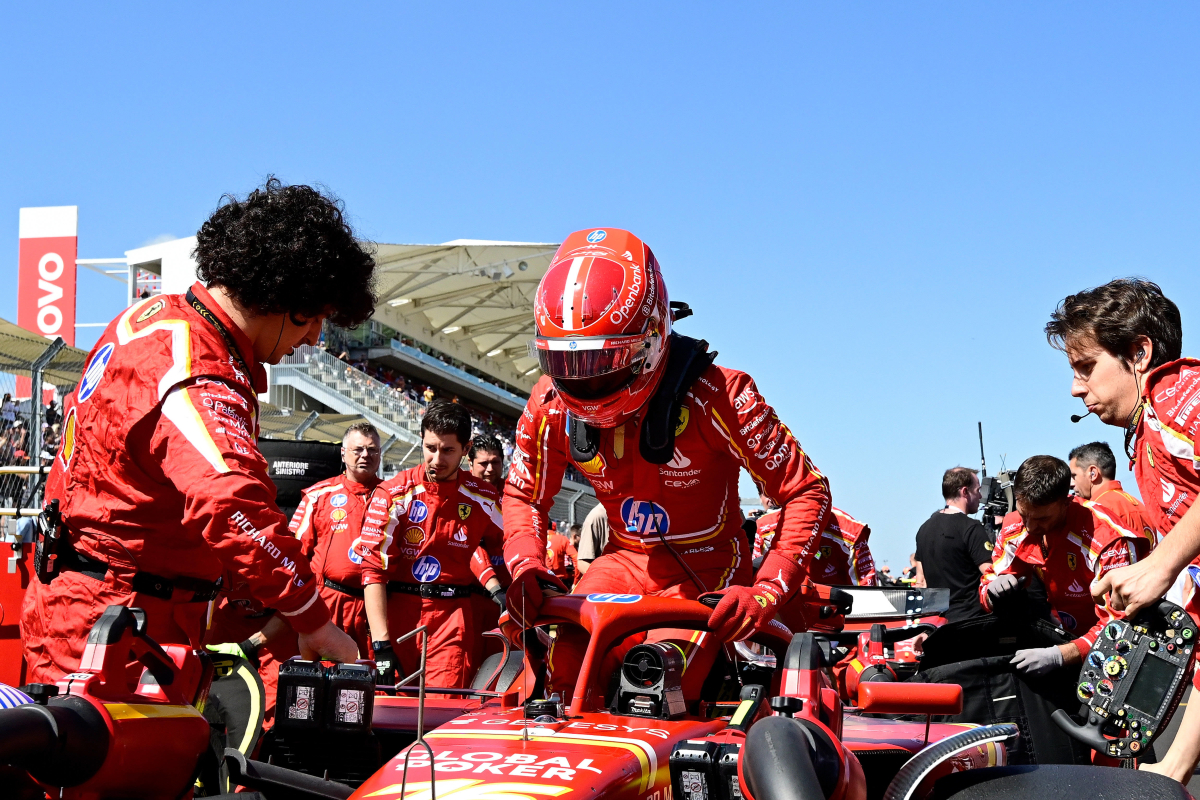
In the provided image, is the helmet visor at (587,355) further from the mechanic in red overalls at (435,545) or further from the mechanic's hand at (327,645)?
the mechanic in red overalls at (435,545)

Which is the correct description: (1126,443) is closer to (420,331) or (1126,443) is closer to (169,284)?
(169,284)

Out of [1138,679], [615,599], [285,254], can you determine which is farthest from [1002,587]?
[285,254]

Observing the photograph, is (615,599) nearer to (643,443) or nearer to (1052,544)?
(643,443)

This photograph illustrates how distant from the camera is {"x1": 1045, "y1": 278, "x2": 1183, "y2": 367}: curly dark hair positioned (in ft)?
13.0

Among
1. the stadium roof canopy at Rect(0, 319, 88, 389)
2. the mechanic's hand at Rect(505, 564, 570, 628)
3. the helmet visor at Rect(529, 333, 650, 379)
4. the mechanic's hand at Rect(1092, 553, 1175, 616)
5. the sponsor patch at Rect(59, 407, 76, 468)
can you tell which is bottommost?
the mechanic's hand at Rect(505, 564, 570, 628)

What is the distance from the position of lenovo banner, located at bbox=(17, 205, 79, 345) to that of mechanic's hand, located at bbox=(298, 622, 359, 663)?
3478 cm

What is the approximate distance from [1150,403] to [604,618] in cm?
179

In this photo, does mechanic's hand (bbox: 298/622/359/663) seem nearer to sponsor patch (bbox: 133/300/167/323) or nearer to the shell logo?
the shell logo

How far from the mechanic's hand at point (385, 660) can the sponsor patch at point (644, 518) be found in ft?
7.68

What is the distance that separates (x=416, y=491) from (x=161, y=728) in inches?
188

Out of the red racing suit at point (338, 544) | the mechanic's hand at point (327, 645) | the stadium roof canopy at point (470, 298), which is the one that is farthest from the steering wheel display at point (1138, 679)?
the stadium roof canopy at point (470, 298)

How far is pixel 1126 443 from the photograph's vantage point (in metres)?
4.09

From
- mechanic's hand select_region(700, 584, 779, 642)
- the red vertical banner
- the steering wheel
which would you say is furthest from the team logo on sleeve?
the red vertical banner

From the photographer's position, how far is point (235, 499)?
3.10m
